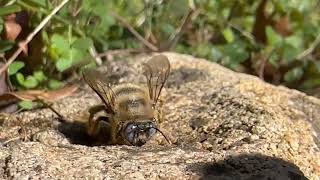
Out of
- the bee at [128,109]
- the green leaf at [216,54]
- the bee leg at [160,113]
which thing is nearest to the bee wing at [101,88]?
the bee at [128,109]

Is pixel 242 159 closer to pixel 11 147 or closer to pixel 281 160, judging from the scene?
pixel 281 160

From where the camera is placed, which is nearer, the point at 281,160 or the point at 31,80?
the point at 281,160

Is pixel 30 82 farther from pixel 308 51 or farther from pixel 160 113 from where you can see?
pixel 308 51

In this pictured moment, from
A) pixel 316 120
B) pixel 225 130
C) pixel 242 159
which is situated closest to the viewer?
pixel 242 159

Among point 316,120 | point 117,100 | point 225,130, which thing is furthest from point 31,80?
point 316,120

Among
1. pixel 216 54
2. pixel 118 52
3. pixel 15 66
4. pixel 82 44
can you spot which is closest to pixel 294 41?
pixel 216 54

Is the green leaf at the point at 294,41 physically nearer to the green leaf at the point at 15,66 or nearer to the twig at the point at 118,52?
the twig at the point at 118,52

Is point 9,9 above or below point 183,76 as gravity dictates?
above
